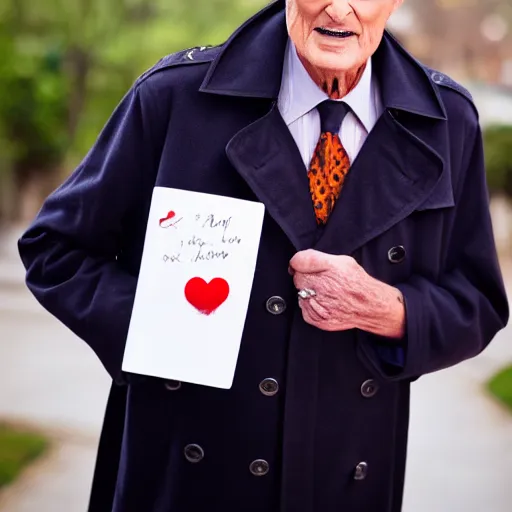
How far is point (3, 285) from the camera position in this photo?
4.07 meters

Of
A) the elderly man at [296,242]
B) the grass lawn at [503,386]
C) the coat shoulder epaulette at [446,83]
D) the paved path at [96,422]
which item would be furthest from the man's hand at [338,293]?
the grass lawn at [503,386]

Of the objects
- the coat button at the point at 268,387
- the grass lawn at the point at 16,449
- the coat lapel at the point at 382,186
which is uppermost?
the coat lapel at the point at 382,186

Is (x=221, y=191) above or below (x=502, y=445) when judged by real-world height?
above

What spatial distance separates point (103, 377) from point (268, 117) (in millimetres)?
2476

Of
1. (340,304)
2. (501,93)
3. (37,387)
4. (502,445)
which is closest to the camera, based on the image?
(340,304)

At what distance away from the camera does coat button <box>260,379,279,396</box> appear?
4.12ft

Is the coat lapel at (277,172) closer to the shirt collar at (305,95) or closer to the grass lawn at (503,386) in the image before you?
the shirt collar at (305,95)

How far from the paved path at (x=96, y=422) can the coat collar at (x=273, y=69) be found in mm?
1814

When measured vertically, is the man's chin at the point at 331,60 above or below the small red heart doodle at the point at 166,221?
above

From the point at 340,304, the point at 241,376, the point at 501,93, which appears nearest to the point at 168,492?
the point at 241,376

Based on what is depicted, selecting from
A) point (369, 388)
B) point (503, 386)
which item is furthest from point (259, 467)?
point (503, 386)

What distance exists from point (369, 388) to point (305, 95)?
1.42 ft

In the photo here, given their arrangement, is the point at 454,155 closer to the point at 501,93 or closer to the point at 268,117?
the point at 268,117

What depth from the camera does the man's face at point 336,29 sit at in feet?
3.79
